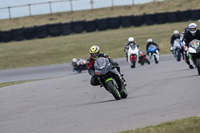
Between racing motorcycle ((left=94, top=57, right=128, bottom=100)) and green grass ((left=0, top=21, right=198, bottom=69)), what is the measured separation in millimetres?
18195

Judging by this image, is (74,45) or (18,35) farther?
(18,35)

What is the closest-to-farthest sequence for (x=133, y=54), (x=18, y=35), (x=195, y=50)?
(x=195, y=50), (x=133, y=54), (x=18, y=35)

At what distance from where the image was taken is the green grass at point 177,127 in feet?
17.6

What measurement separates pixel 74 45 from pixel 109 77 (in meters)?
24.1

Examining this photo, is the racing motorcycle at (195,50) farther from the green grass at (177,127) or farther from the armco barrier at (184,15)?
the armco barrier at (184,15)

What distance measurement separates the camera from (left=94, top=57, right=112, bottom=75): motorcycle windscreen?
9430 mm

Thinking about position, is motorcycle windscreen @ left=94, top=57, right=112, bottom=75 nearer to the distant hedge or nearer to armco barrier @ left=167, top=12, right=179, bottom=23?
armco barrier @ left=167, top=12, right=179, bottom=23

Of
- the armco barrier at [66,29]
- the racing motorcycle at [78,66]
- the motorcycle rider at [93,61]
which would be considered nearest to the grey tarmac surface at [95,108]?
the motorcycle rider at [93,61]

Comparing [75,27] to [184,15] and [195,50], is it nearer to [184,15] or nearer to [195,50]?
[184,15]

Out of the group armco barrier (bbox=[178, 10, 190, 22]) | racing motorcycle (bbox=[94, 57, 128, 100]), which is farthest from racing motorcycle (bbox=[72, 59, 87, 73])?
armco barrier (bbox=[178, 10, 190, 22])

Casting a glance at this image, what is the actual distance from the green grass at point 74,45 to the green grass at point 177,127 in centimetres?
2193

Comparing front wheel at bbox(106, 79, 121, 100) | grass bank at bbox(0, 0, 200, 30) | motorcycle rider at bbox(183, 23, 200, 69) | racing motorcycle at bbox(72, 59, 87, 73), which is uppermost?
grass bank at bbox(0, 0, 200, 30)

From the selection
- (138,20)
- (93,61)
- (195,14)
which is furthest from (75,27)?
(93,61)

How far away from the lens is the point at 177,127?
5.56m
